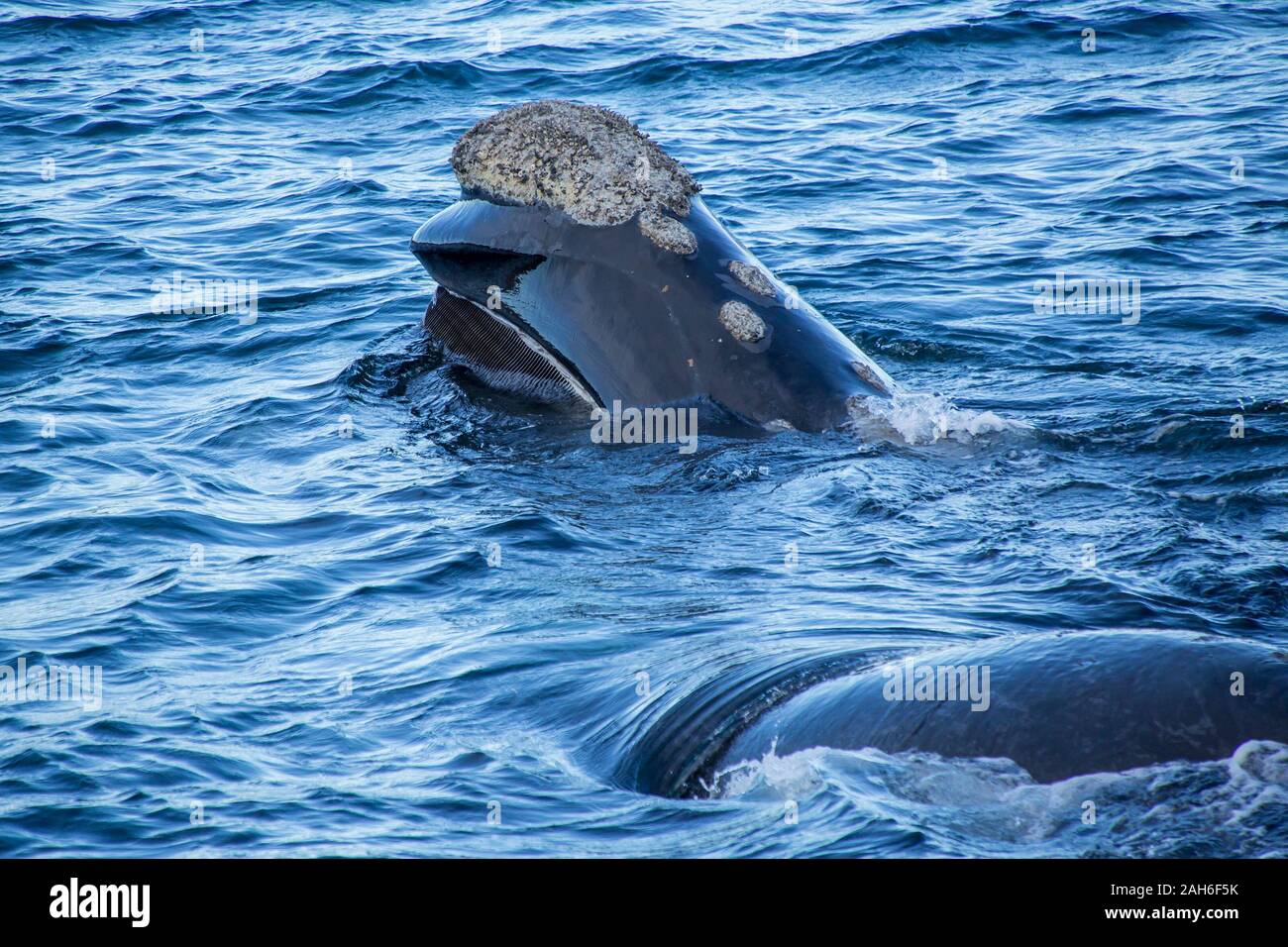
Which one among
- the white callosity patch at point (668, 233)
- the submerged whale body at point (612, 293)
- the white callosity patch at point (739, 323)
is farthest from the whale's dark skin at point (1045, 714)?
the white callosity patch at point (668, 233)

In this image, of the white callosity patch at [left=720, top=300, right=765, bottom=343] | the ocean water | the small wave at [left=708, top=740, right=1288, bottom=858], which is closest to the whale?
the white callosity patch at [left=720, top=300, right=765, bottom=343]

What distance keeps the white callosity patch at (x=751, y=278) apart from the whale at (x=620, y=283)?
1 centimetres

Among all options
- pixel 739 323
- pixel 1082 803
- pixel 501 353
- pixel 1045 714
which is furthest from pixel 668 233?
pixel 1082 803

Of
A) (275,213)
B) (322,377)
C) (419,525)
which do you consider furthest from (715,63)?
(419,525)

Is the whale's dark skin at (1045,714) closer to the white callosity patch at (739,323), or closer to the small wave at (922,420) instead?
the small wave at (922,420)

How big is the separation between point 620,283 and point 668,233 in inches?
17.0

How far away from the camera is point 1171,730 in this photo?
470 cm

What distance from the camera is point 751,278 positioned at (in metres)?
8.88

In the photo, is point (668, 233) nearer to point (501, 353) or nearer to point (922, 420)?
point (501, 353)

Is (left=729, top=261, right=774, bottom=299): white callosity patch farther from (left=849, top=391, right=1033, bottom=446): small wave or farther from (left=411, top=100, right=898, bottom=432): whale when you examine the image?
(left=849, top=391, right=1033, bottom=446): small wave

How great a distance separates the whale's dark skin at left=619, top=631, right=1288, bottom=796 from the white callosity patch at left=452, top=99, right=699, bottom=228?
13.7 ft

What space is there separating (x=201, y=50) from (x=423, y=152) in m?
7.24

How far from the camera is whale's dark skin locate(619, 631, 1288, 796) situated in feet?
15.3
